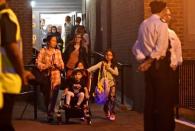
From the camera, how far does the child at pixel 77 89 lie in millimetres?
11070

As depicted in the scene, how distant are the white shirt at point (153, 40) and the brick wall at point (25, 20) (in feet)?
25.2

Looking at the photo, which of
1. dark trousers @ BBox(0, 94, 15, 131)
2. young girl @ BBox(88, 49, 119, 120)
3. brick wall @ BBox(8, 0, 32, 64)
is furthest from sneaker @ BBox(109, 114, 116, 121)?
dark trousers @ BBox(0, 94, 15, 131)

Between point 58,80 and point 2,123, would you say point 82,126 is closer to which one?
point 58,80

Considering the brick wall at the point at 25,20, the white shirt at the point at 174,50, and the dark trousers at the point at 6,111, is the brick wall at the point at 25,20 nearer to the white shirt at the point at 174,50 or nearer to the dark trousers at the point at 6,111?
the white shirt at the point at 174,50

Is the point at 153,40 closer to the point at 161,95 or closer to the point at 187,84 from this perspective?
the point at 161,95

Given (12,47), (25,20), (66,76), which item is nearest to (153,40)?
(12,47)

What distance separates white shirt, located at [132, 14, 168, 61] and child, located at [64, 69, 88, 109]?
2806mm

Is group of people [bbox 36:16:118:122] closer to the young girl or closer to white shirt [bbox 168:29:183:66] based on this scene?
the young girl

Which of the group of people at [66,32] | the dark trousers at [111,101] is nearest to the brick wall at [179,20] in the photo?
the dark trousers at [111,101]

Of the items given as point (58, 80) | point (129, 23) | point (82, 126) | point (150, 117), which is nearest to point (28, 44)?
point (129, 23)

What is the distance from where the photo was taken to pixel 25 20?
15.7 m

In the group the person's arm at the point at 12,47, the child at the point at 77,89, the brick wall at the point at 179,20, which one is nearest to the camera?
the person's arm at the point at 12,47

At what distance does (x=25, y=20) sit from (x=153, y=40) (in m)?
8.01

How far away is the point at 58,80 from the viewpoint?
38.1 ft
